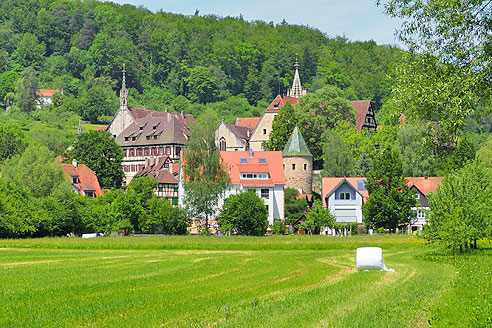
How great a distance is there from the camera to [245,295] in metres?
21.8

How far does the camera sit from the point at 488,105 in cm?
2573

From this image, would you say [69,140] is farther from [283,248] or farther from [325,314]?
[325,314]

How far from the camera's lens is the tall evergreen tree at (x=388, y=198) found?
84.9 m

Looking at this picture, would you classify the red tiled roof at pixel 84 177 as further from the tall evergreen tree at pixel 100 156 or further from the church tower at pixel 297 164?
the church tower at pixel 297 164

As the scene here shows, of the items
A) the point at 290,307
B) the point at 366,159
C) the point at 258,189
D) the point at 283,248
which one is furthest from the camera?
the point at 366,159

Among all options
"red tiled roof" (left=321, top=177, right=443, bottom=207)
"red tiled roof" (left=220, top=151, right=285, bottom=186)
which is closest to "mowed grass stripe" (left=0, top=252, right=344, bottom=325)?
"red tiled roof" (left=220, top=151, right=285, bottom=186)

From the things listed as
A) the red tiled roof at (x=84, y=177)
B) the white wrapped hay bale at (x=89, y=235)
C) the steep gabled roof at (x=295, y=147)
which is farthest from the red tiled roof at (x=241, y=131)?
the white wrapped hay bale at (x=89, y=235)

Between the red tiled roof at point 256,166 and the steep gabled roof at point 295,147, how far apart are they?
6726 mm

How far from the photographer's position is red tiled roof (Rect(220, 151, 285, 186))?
9519cm

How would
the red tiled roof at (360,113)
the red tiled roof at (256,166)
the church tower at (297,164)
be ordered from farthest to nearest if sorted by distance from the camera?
the red tiled roof at (360,113) → the church tower at (297,164) → the red tiled roof at (256,166)

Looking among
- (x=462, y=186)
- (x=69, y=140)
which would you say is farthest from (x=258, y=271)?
(x=69, y=140)

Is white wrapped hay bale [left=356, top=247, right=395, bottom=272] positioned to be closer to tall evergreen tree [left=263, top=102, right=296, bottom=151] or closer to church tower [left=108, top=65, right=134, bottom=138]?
tall evergreen tree [left=263, top=102, right=296, bottom=151]

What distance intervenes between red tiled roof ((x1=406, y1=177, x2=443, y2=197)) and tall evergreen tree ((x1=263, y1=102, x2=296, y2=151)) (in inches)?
928

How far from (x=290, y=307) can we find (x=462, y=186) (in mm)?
27355
